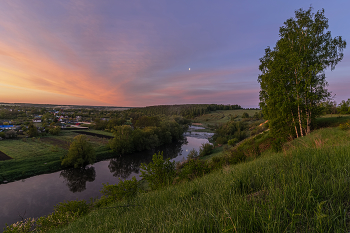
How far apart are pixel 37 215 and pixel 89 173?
1228cm

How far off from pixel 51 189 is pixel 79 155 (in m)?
9.75

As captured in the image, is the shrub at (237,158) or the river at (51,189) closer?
the shrub at (237,158)

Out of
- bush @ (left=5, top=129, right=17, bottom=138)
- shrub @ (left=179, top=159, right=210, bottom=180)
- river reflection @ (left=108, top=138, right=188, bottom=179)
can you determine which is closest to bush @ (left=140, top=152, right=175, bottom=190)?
shrub @ (left=179, top=159, right=210, bottom=180)

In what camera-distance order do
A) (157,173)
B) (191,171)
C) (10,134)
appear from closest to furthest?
(157,173) → (191,171) → (10,134)

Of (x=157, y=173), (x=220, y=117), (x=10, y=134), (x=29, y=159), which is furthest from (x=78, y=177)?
(x=220, y=117)

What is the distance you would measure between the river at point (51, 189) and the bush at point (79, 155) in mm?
1518

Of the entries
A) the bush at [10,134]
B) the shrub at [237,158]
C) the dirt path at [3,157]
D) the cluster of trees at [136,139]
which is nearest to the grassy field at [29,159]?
the dirt path at [3,157]

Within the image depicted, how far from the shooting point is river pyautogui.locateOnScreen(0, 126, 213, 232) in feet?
63.2

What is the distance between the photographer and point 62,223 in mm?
7547

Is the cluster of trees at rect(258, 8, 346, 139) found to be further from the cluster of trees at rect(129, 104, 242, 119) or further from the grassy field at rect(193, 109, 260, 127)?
the cluster of trees at rect(129, 104, 242, 119)

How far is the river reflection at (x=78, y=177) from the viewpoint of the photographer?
2550cm

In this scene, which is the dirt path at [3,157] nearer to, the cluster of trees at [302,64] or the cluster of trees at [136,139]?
the cluster of trees at [136,139]

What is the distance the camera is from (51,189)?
24062mm

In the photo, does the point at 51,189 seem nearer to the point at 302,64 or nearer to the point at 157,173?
the point at 157,173
